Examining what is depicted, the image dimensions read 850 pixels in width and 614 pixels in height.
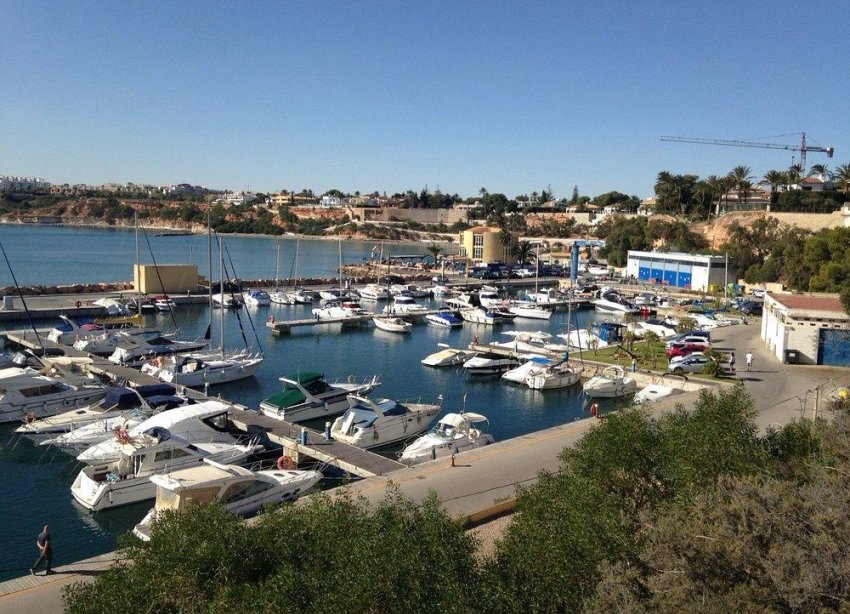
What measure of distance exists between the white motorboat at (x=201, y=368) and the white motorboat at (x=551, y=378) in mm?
12981

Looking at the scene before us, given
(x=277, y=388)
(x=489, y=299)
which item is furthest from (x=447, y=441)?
(x=489, y=299)

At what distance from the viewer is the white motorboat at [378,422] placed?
23922 mm

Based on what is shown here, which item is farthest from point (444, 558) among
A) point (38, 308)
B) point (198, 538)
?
point (38, 308)

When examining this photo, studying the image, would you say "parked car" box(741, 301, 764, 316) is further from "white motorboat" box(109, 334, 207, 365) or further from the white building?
"white motorboat" box(109, 334, 207, 365)

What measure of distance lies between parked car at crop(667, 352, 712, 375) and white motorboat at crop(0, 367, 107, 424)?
23637 millimetres

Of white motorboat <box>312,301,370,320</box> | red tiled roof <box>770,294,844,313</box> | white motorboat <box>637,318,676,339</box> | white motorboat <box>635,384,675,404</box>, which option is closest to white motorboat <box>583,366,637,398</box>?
white motorboat <box>635,384,675,404</box>

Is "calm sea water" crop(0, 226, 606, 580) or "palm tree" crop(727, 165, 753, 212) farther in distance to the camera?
"palm tree" crop(727, 165, 753, 212)

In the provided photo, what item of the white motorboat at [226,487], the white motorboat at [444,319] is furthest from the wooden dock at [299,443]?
the white motorboat at [444,319]

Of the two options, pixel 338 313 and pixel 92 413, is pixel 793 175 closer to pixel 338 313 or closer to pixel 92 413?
pixel 338 313

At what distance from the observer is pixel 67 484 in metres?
20.8

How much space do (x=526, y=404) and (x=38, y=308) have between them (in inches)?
1493

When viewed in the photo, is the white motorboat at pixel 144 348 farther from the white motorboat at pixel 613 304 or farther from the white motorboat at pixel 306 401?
the white motorboat at pixel 613 304

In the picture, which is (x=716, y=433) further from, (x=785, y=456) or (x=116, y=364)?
(x=116, y=364)

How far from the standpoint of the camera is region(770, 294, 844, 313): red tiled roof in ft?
113
